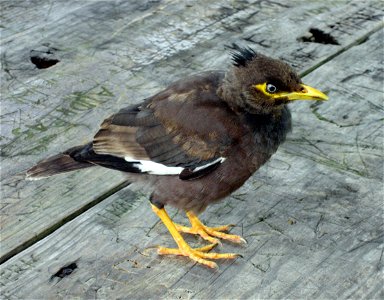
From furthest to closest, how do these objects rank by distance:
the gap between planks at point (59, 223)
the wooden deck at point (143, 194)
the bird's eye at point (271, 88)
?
the bird's eye at point (271, 88) < the gap between planks at point (59, 223) < the wooden deck at point (143, 194)

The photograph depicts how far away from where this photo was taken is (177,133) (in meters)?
2.97

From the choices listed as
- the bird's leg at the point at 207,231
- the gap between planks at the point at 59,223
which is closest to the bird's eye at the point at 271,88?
the bird's leg at the point at 207,231

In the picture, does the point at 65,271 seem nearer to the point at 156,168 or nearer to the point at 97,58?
the point at 156,168

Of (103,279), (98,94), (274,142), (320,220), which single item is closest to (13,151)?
(98,94)

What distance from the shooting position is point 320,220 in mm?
2850

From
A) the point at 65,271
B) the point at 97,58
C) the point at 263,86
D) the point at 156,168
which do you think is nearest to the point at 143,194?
the point at 156,168

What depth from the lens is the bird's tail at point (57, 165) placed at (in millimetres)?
2959

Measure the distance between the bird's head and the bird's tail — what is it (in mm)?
698

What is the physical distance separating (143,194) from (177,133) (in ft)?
1.06

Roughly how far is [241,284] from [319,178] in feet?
2.45

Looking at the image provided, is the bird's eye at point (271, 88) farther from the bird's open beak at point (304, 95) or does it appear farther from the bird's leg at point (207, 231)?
the bird's leg at point (207, 231)

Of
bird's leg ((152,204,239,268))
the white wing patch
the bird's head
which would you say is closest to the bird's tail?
the white wing patch

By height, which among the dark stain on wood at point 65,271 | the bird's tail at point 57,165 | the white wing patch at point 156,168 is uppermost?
the bird's tail at point 57,165

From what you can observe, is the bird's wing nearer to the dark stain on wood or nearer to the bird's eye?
the bird's eye
